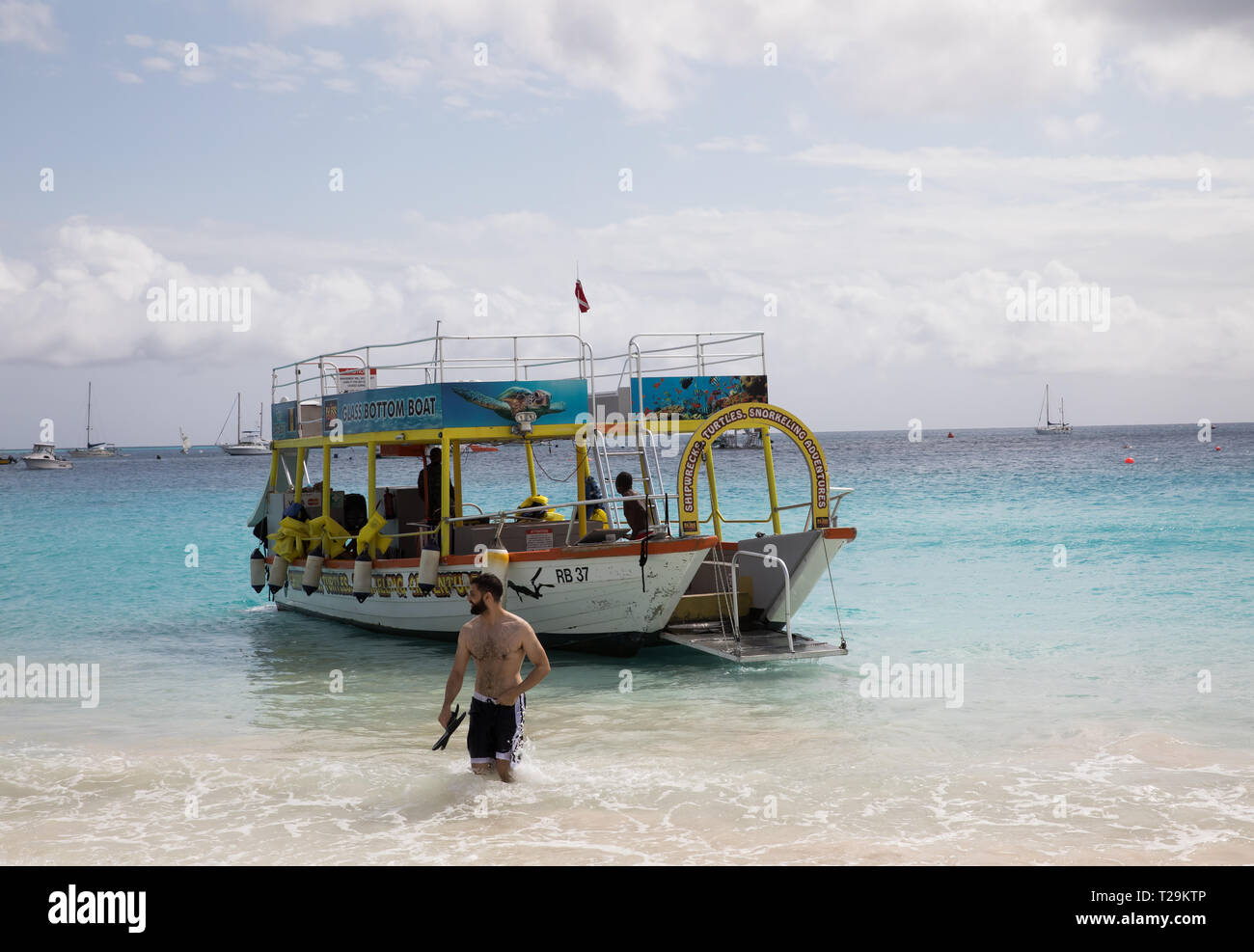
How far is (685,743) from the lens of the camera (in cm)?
955

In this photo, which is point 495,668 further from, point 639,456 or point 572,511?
point 572,511

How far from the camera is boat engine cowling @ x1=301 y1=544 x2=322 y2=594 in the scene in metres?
15.5

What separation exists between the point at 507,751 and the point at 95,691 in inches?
267

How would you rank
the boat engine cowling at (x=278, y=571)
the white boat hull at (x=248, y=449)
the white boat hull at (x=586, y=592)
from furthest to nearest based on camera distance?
the white boat hull at (x=248, y=449) < the boat engine cowling at (x=278, y=571) < the white boat hull at (x=586, y=592)

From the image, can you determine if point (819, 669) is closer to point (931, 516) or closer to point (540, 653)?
point (540, 653)

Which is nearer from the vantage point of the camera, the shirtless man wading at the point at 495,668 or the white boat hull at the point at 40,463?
the shirtless man wading at the point at 495,668

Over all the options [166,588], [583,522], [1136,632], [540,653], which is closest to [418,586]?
[583,522]

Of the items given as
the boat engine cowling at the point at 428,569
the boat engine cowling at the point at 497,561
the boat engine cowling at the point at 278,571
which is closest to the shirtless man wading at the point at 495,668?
the boat engine cowling at the point at 497,561

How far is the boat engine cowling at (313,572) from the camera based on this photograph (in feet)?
51.0

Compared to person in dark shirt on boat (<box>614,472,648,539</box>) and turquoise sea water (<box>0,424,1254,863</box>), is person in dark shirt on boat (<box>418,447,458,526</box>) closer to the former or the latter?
turquoise sea water (<box>0,424,1254,863</box>)

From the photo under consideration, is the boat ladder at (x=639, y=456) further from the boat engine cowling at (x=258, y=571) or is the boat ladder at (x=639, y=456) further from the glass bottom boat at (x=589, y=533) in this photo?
the boat engine cowling at (x=258, y=571)

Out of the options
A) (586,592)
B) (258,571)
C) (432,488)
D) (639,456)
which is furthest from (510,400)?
(258,571)

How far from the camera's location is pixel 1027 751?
927cm

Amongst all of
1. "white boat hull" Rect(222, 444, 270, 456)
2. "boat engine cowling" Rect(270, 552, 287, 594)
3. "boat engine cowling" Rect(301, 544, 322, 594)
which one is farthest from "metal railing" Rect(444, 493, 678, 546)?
"white boat hull" Rect(222, 444, 270, 456)
